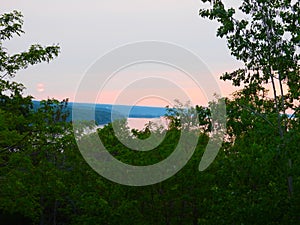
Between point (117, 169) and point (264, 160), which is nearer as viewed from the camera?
point (264, 160)

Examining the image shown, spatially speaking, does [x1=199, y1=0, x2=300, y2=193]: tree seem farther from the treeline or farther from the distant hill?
the distant hill

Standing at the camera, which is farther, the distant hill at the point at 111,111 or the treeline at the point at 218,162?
the distant hill at the point at 111,111

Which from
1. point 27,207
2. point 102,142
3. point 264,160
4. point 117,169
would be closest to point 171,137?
point 117,169

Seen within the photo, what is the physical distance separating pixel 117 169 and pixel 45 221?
55.9 ft

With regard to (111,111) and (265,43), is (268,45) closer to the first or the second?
(265,43)

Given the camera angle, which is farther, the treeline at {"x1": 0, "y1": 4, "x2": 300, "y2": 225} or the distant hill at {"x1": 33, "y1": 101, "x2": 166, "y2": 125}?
the distant hill at {"x1": 33, "y1": 101, "x2": 166, "y2": 125}

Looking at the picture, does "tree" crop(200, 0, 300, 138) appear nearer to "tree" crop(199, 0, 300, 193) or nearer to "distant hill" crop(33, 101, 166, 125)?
"tree" crop(199, 0, 300, 193)

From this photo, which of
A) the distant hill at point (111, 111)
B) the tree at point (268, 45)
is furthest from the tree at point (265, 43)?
the distant hill at point (111, 111)

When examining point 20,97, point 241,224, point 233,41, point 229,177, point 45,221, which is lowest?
point 45,221

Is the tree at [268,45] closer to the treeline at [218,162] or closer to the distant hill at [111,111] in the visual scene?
the treeline at [218,162]

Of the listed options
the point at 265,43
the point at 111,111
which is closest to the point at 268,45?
the point at 265,43

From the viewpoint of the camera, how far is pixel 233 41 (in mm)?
15469

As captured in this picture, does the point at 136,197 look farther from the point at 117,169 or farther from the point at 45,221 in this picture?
the point at 45,221

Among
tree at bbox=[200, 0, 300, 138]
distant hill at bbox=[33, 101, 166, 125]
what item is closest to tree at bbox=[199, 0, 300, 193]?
tree at bbox=[200, 0, 300, 138]
